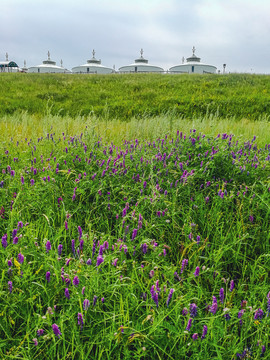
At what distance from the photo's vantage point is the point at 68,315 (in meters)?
1.36

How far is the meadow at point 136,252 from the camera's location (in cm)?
135

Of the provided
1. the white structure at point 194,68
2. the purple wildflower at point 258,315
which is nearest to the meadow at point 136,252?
the purple wildflower at point 258,315

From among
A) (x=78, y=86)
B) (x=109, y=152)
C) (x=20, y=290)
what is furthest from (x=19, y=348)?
(x=78, y=86)

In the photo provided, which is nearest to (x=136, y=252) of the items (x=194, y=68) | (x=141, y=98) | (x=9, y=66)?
(x=141, y=98)

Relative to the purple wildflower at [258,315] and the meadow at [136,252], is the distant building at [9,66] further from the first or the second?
the purple wildflower at [258,315]

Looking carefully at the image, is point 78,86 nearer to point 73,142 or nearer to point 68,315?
point 73,142

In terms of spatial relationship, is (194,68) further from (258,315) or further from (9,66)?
(258,315)

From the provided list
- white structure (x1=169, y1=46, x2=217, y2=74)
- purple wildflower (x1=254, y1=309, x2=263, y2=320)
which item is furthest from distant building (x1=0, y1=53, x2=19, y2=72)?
purple wildflower (x1=254, y1=309, x2=263, y2=320)

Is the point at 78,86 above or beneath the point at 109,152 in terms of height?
above

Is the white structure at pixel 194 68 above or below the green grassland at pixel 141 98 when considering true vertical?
above

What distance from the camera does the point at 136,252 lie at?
6.64 feet

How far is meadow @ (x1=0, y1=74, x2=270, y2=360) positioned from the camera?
4.43 ft

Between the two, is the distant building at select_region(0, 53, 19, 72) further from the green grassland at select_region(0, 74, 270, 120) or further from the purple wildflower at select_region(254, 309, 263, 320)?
the purple wildflower at select_region(254, 309, 263, 320)

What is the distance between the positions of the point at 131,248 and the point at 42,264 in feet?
1.81
